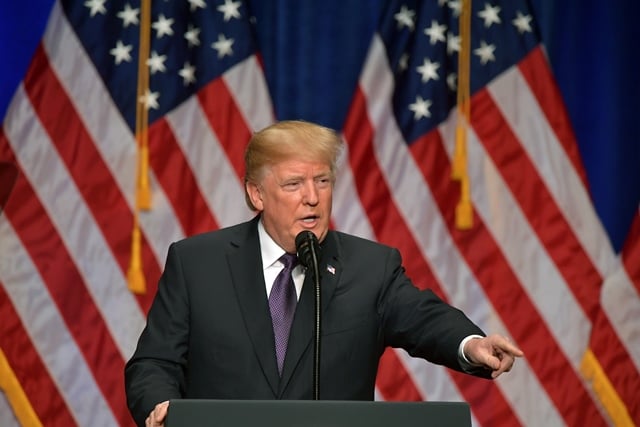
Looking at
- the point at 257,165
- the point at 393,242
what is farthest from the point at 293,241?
the point at 393,242

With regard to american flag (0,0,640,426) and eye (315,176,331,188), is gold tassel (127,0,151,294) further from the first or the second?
eye (315,176,331,188)

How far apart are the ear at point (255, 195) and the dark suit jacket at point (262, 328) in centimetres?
9

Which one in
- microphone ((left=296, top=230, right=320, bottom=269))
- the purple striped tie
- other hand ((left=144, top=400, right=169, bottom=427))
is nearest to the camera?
other hand ((left=144, top=400, right=169, bottom=427))

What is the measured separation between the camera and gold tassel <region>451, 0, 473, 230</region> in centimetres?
439

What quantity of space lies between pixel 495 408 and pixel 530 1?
1655mm

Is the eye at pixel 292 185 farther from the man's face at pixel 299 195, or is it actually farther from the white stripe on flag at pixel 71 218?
the white stripe on flag at pixel 71 218

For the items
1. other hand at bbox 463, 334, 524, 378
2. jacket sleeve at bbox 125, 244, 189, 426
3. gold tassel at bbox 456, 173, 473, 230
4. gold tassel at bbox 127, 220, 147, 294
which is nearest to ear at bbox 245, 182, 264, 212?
jacket sleeve at bbox 125, 244, 189, 426

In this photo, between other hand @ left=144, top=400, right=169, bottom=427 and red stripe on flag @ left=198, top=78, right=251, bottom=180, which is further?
red stripe on flag @ left=198, top=78, right=251, bottom=180

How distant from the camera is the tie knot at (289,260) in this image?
2750 millimetres

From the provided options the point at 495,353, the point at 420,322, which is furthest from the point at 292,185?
the point at 495,353

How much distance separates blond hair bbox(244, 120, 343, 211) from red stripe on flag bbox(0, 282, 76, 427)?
2042 millimetres

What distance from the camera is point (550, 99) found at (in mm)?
4547

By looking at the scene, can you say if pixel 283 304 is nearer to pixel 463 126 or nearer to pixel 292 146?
pixel 292 146

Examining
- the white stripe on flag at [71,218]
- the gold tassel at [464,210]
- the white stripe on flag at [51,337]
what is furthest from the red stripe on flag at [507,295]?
the white stripe on flag at [51,337]
